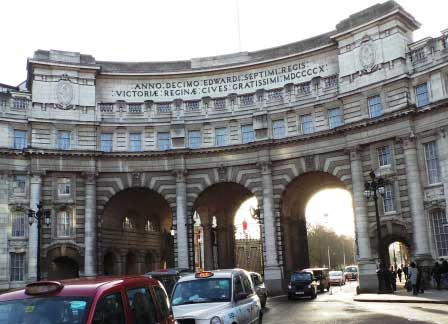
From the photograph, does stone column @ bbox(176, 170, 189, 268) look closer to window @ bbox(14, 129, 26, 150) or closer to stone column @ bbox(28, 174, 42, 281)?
stone column @ bbox(28, 174, 42, 281)

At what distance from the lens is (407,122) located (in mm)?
37188

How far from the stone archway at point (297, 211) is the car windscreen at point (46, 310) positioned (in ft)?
120

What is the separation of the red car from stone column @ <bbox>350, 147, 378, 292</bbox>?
31.8 meters

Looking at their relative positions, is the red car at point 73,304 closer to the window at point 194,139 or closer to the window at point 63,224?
the window at point 63,224

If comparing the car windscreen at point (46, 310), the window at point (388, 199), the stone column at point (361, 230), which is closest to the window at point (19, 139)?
the stone column at point (361, 230)

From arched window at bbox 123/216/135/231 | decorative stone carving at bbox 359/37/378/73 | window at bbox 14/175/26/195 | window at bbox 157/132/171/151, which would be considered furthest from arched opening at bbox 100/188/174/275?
decorative stone carving at bbox 359/37/378/73

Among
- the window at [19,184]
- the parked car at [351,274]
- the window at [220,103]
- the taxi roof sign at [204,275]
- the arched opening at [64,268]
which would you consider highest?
the window at [220,103]

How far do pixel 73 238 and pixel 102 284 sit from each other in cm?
3640

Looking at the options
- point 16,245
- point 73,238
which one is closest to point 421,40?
point 73,238

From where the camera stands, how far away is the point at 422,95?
37250 mm

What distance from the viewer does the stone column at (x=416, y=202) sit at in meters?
35.5

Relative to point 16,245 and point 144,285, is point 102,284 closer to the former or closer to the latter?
point 144,285

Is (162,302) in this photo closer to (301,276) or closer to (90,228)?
(301,276)

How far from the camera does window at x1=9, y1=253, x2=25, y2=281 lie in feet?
132
